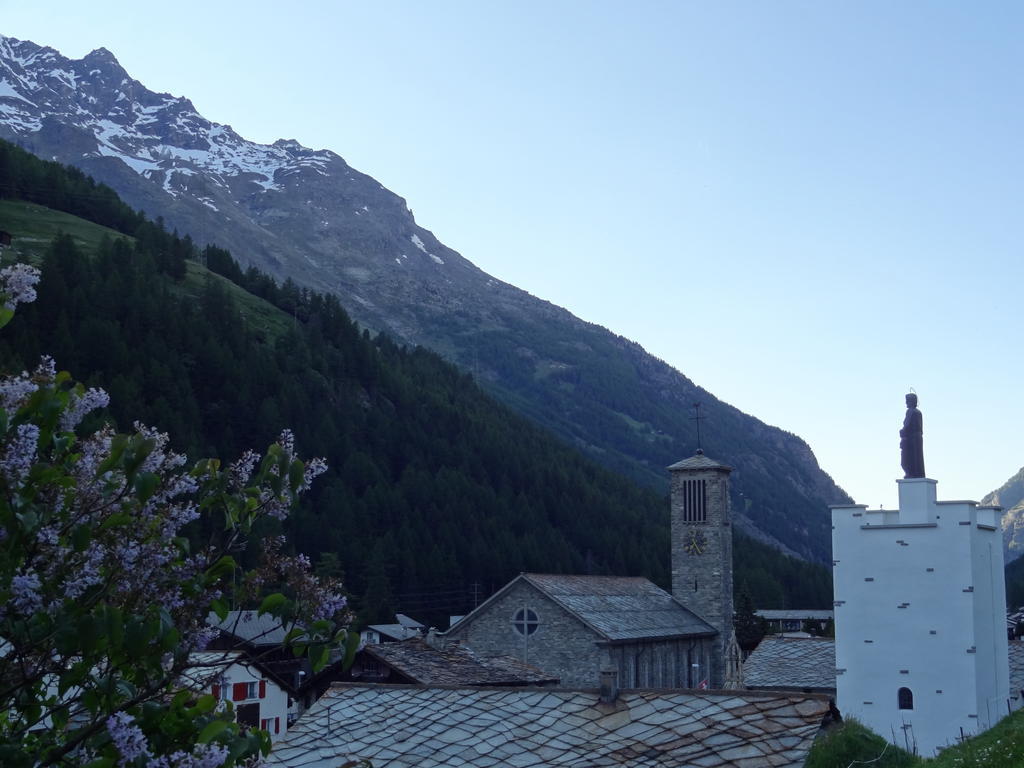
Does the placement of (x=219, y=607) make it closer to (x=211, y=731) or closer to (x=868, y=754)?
(x=211, y=731)

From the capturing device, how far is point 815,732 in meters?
13.9

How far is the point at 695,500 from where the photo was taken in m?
68.1

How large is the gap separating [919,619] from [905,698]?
201 centimetres

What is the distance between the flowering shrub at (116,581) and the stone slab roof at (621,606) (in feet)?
156

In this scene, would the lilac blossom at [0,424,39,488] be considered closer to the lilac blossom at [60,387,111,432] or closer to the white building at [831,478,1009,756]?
the lilac blossom at [60,387,111,432]

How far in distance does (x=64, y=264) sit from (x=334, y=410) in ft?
99.7

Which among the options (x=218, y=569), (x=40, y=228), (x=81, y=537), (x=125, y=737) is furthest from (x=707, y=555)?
(x=40, y=228)

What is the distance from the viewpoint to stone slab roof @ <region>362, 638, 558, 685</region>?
142 feet

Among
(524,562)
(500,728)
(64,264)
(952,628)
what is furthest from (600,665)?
(64,264)

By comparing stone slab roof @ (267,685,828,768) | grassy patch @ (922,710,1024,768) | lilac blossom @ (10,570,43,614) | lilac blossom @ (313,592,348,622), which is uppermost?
lilac blossom @ (10,570,43,614)

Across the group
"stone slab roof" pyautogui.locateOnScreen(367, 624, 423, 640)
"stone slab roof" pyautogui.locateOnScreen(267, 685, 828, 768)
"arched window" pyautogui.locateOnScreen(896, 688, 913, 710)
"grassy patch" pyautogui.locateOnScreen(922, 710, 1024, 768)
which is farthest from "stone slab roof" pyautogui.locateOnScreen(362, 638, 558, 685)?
"grassy patch" pyautogui.locateOnScreen(922, 710, 1024, 768)

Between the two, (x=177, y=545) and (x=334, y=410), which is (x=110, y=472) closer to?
(x=177, y=545)

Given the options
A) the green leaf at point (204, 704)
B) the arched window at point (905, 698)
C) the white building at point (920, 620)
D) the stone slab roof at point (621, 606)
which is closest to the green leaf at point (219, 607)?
the green leaf at point (204, 704)

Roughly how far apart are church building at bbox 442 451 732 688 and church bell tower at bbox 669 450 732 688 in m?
0.06
